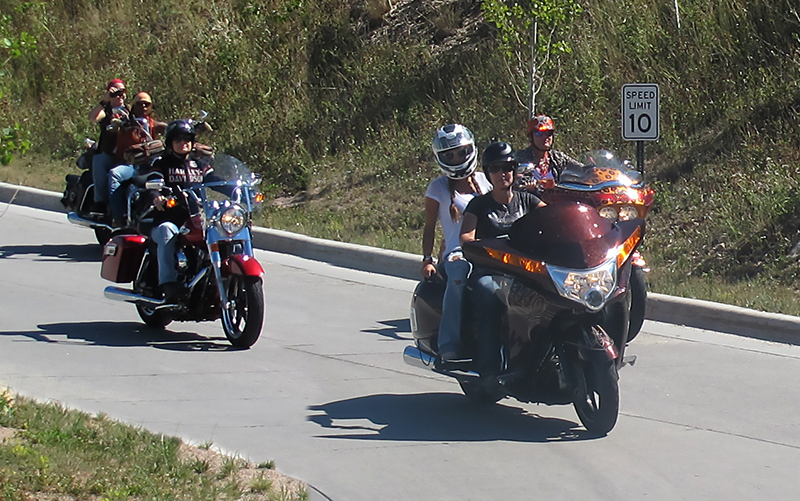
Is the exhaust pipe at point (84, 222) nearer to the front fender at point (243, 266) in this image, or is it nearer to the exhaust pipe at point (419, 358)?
the front fender at point (243, 266)

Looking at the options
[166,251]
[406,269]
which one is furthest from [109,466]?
[406,269]

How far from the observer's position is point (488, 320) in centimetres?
693

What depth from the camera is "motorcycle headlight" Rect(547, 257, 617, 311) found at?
652 cm

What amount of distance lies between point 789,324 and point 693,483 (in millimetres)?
4125

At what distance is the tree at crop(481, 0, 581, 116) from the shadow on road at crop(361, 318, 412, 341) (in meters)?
5.27

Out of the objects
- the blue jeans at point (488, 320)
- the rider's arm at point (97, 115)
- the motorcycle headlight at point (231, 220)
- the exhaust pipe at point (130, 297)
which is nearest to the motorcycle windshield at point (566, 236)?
the blue jeans at point (488, 320)

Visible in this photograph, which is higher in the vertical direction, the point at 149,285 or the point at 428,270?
the point at 428,270

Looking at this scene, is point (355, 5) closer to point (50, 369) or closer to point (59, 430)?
point (50, 369)

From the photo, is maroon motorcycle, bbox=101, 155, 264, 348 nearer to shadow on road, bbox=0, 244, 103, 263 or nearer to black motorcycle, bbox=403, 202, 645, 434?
black motorcycle, bbox=403, 202, 645, 434

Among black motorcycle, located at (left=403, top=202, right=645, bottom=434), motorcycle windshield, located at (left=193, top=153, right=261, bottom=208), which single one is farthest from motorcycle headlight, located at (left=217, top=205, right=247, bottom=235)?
black motorcycle, located at (left=403, top=202, right=645, bottom=434)

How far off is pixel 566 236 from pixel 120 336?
452 centimetres

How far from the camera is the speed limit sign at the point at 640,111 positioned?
12.5 m

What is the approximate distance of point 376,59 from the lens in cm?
2059

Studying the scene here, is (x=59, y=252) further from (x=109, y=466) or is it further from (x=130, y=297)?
(x=109, y=466)
